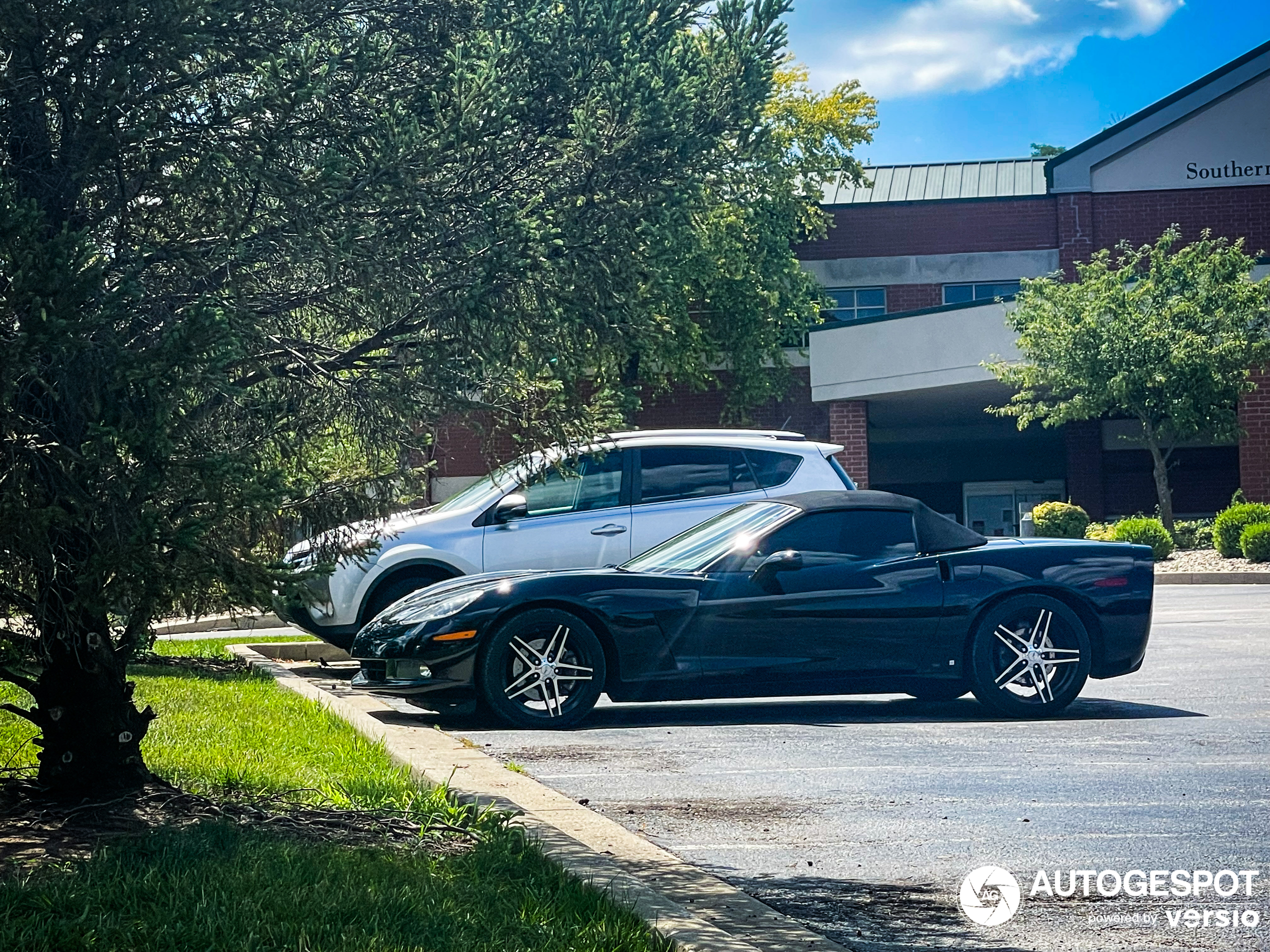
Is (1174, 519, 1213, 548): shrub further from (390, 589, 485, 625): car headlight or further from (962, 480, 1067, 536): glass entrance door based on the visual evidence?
(390, 589, 485, 625): car headlight

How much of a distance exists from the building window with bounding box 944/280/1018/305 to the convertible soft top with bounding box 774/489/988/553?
2854 cm

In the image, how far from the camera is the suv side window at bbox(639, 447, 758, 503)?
40.5ft

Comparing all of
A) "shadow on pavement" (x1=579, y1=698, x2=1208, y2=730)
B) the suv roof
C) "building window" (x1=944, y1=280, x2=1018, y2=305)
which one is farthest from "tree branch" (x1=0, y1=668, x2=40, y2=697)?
"building window" (x1=944, y1=280, x2=1018, y2=305)

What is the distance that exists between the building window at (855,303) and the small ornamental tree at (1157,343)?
30.8ft

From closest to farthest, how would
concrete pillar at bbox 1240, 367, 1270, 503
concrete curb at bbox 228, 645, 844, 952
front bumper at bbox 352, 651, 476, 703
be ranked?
concrete curb at bbox 228, 645, 844, 952 → front bumper at bbox 352, 651, 476, 703 → concrete pillar at bbox 1240, 367, 1270, 503

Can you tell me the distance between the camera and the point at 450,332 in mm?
5543

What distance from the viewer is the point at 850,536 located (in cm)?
945

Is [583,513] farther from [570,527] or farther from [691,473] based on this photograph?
[691,473]

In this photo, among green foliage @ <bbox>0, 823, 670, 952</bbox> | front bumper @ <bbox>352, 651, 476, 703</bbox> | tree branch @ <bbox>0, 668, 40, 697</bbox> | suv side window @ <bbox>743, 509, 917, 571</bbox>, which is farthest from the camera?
suv side window @ <bbox>743, 509, 917, 571</bbox>

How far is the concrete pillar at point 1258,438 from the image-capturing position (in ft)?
93.0

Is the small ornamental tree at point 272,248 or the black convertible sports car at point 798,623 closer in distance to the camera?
the small ornamental tree at point 272,248

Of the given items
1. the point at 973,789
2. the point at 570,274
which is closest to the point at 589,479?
the point at 973,789

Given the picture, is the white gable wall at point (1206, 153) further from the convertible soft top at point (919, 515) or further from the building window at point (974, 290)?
the convertible soft top at point (919, 515)

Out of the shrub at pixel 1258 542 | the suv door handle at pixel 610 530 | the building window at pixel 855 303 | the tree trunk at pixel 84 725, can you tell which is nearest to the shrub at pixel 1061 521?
the shrub at pixel 1258 542
